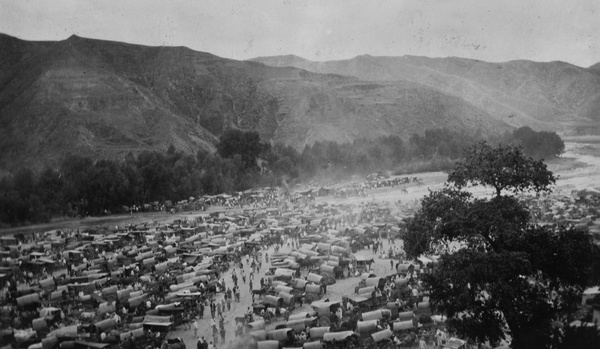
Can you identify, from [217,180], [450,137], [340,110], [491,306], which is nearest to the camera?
[491,306]

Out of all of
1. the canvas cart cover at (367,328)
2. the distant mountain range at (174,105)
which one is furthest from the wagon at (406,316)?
the distant mountain range at (174,105)

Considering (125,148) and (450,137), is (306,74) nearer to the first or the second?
(450,137)

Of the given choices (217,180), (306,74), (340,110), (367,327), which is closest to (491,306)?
(367,327)

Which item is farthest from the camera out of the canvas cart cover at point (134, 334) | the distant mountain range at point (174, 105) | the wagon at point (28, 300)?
the distant mountain range at point (174, 105)

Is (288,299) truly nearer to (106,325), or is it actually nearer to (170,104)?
(106,325)

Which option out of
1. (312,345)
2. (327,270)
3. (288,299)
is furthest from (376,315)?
(327,270)

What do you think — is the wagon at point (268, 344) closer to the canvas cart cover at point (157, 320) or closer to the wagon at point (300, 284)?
the canvas cart cover at point (157, 320)

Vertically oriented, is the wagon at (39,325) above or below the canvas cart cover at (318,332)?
above
